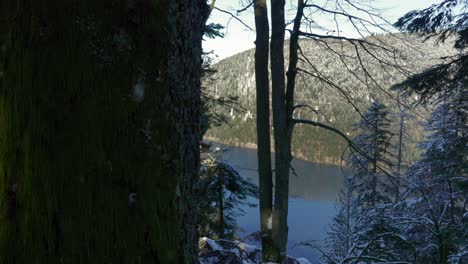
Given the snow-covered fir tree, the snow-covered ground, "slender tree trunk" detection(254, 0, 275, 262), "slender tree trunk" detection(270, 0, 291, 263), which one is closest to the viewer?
the snow-covered ground

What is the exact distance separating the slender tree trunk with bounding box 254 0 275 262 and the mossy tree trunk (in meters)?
4.43

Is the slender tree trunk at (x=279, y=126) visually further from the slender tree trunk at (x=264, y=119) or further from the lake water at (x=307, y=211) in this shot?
the lake water at (x=307, y=211)

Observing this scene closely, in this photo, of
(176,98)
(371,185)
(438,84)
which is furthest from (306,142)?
(176,98)

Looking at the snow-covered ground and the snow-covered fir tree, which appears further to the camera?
the snow-covered fir tree

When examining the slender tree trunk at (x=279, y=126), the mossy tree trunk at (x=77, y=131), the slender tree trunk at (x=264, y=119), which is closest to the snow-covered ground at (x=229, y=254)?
the slender tree trunk at (x=264, y=119)

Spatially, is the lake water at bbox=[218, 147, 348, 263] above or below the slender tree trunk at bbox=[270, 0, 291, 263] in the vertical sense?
below

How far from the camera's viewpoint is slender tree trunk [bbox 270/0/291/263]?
192 inches

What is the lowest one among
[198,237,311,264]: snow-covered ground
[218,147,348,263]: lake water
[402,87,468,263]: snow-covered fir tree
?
[218,147,348,263]: lake water

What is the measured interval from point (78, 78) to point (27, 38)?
0.13m

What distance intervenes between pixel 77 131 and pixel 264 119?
464 cm

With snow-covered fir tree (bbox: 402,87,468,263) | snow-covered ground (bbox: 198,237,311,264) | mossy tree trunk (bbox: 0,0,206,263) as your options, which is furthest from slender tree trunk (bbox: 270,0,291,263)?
mossy tree trunk (bbox: 0,0,206,263)

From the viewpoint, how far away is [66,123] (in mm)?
731

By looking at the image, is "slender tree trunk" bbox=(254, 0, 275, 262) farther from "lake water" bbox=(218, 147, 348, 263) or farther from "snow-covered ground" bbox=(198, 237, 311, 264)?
"lake water" bbox=(218, 147, 348, 263)

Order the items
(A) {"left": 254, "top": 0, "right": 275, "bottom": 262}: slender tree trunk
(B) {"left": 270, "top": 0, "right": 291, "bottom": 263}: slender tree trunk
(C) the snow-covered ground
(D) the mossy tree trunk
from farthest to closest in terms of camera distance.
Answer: (A) {"left": 254, "top": 0, "right": 275, "bottom": 262}: slender tree trunk < (B) {"left": 270, "top": 0, "right": 291, "bottom": 263}: slender tree trunk < (C) the snow-covered ground < (D) the mossy tree trunk
